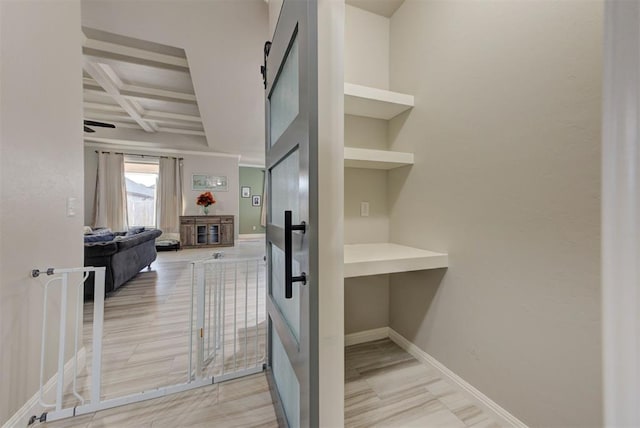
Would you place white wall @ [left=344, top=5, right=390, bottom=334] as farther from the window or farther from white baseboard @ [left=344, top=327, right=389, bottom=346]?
the window

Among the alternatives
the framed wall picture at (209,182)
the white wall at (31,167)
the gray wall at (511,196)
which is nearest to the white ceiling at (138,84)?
the white wall at (31,167)

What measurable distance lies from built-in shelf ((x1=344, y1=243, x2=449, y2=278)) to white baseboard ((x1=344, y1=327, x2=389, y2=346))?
2.54 feet

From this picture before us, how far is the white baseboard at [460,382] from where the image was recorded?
4.53 feet

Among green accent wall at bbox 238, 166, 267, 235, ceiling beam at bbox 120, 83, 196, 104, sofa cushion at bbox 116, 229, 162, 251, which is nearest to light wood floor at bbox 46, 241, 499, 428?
sofa cushion at bbox 116, 229, 162, 251

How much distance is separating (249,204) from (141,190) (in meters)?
3.26

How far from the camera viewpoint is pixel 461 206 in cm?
164

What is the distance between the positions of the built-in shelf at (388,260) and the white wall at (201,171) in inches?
252

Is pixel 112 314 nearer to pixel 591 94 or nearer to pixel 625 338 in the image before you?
pixel 625 338

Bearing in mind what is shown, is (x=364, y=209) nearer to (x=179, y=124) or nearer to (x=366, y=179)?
(x=366, y=179)

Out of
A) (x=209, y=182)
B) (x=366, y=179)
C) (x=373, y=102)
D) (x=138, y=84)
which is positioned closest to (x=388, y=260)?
(x=366, y=179)

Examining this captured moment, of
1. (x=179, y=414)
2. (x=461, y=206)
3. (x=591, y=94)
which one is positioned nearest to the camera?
(x=591, y=94)

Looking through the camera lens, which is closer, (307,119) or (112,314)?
(307,119)

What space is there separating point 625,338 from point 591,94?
128 centimetres

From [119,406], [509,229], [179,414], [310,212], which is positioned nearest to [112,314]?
[119,406]
